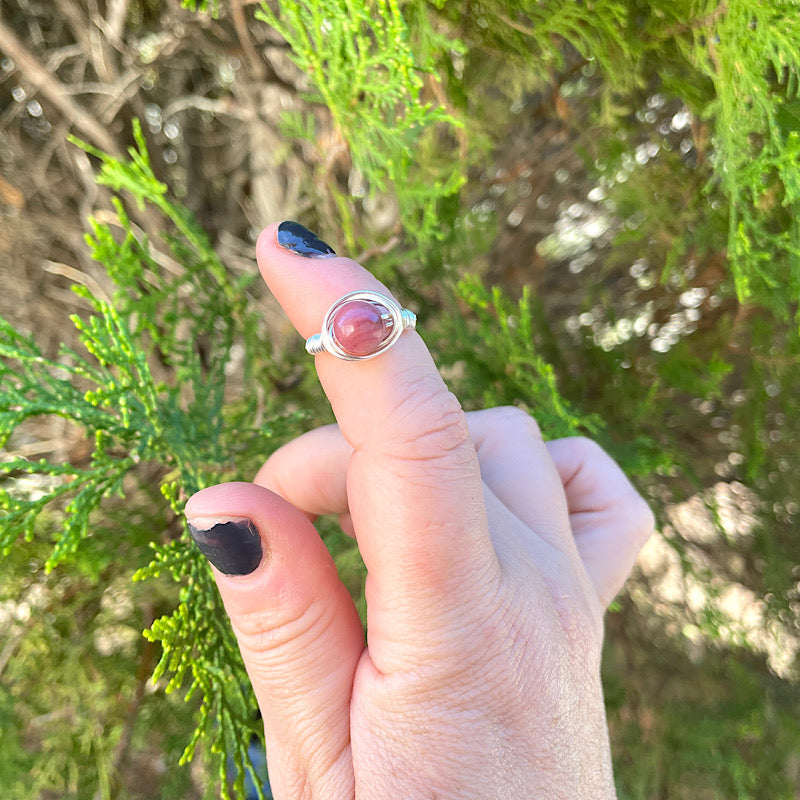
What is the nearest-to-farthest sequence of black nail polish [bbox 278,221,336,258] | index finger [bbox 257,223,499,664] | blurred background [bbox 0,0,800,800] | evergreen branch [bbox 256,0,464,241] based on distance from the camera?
index finger [bbox 257,223,499,664] < black nail polish [bbox 278,221,336,258] < evergreen branch [bbox 256,0,464,241] < blurred background [bbox 0,0,800,800]

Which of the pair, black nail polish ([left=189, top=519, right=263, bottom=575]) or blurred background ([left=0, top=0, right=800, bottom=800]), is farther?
blurred background ([left=0, top=0, right=800, bottom=800])

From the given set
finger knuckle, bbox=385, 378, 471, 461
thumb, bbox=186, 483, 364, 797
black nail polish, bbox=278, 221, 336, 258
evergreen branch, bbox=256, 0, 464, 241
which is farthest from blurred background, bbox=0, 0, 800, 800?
finger knuckle, bbox=385, 378, 471, 461

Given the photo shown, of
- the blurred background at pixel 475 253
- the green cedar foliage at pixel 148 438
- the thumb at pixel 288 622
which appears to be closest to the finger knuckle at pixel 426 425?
the thumb at pixel 288 622

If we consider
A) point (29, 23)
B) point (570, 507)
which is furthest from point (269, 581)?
point (29, 23)

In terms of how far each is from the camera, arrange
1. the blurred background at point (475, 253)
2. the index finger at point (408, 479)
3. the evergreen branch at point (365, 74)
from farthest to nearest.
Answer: the blurred background at point (475, 253), the evergreen branch at point (365, 74), the index finger at point (408, 479)

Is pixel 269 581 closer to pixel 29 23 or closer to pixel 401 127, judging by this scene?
pixel 401 127

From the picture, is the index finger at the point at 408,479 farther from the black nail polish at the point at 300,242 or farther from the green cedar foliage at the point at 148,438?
the green cedar foliage at the point at 148,438

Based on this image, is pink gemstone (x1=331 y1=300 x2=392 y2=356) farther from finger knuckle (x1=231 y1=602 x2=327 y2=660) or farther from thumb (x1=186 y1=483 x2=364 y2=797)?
finger knuckle (x1=231 y1=602 x2=327 y2=660)
